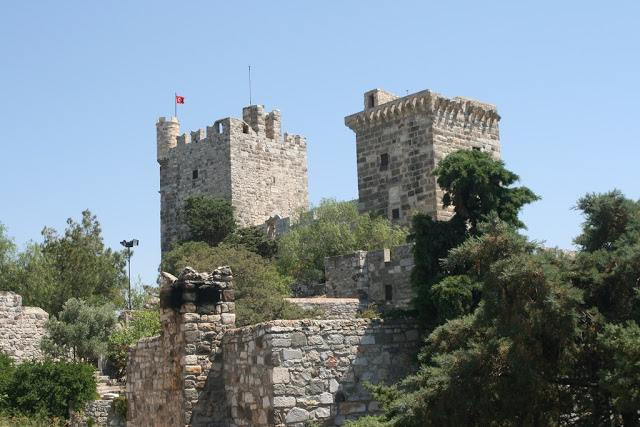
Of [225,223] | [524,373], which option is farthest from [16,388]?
[225,223]

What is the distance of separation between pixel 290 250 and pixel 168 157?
13.4m

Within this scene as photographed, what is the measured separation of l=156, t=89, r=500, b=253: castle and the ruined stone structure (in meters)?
18.4

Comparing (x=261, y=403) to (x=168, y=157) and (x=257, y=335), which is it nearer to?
(x=257, y=335)

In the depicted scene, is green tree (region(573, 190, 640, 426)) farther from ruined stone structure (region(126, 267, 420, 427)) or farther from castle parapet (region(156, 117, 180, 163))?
castle parapet (region(156, 117, 180, 163))

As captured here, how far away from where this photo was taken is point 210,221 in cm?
4038

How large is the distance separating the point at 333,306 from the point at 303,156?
73.8 ft

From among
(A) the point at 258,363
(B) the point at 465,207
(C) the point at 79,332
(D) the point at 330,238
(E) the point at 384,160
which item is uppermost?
(E) the point at 384,160

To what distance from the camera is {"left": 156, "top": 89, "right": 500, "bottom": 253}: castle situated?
32.6 meters

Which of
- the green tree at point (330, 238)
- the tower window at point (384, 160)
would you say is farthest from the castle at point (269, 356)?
the tower window at point (384, 160)

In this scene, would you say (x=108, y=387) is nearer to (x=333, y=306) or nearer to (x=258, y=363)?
(x=333, y=306)

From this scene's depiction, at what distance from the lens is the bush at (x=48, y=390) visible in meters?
22.3

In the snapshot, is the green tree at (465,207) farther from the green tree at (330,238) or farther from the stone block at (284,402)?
the green tree at (330,238)

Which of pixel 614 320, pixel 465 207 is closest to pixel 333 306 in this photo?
pixel 465 207

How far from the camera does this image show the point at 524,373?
A: 32.9 ft
